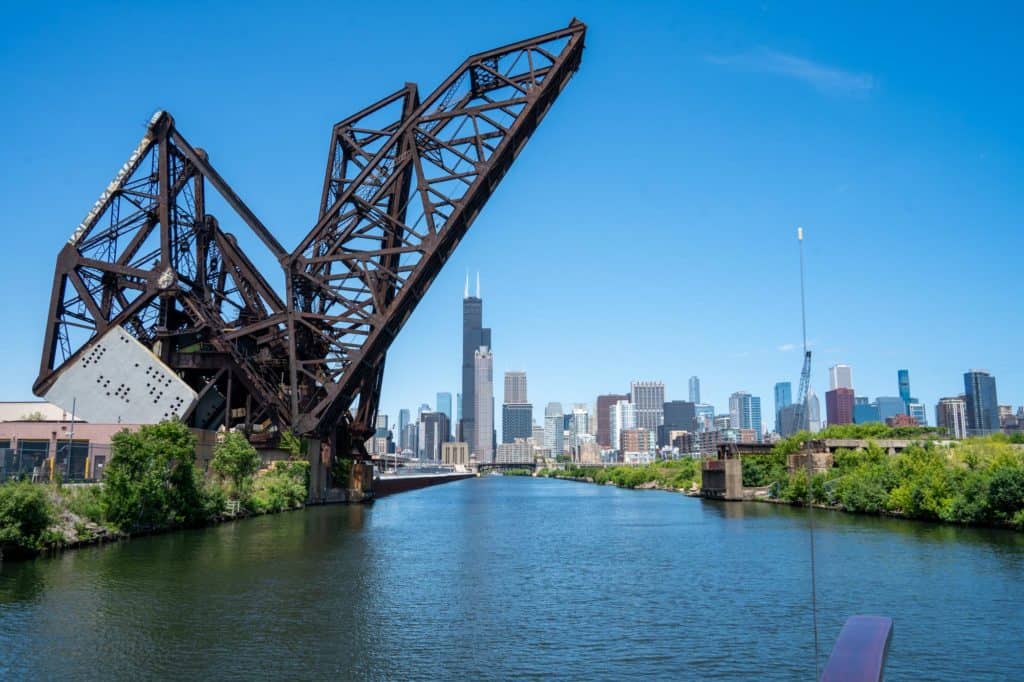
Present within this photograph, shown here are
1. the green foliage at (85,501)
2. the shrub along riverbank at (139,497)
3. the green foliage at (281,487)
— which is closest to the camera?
the shrub along riverbank at (139,497)

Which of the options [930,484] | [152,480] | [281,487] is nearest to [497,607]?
[152,480]

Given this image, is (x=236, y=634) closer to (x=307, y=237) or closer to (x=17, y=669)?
(x=17, y=669)

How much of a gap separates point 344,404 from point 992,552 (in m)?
38.1

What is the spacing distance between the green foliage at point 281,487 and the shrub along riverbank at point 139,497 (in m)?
0.15

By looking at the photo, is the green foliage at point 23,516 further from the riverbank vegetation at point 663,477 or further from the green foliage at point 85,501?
the riverbank vegetation at point 663,477

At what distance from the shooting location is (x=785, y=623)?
66.2 ft

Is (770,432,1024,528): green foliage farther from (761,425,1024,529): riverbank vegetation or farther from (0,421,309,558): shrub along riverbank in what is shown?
(0,421,309,558): shrub along riverbank

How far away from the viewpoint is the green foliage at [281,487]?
5172 cm

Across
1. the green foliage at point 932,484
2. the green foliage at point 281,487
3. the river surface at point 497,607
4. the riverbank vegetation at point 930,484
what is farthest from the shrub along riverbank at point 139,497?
the green foliage at point 932,484

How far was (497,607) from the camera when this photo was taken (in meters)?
22.2

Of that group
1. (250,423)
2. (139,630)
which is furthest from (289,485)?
(139,630)

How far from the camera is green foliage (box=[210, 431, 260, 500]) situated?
48.5 metres

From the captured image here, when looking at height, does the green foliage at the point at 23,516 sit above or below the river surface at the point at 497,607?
above

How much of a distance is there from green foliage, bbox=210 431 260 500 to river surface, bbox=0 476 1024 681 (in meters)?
9.58
